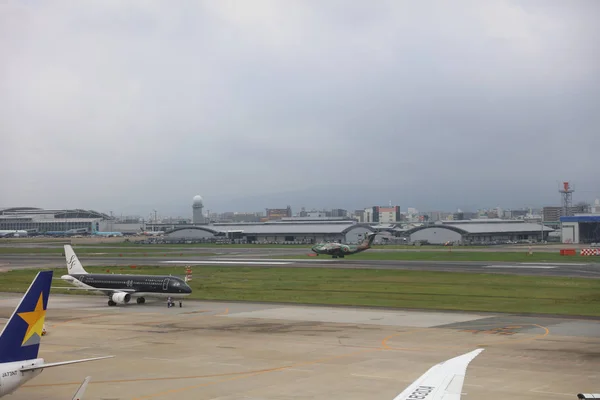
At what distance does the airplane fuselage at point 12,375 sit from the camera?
21.5 meters

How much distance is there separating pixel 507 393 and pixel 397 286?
2167 inches

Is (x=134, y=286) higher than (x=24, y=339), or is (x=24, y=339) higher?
(x=24, y=339)

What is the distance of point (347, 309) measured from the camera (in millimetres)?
66125

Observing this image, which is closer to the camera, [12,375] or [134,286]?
[12,375]

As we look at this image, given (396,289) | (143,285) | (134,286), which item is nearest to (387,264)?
(396,289)

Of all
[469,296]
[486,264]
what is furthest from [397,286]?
[486,264]

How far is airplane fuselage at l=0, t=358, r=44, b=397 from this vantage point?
846 inches

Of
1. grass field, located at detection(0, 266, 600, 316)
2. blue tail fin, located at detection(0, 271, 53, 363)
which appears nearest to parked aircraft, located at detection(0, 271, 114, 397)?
blue tail fin, located at detection(0, 271, 53, 363)

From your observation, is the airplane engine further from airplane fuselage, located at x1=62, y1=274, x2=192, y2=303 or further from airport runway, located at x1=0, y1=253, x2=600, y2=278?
airport runway, located at x1=0, y1=253, x2=600, y2=278

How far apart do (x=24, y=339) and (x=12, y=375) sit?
123cm

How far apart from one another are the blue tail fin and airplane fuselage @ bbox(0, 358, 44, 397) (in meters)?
0.17

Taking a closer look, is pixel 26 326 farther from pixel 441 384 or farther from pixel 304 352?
pixel 304 352

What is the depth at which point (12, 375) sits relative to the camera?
21.8 metres

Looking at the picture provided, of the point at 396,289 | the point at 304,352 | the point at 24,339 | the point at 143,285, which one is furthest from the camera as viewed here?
the point at 396,289
